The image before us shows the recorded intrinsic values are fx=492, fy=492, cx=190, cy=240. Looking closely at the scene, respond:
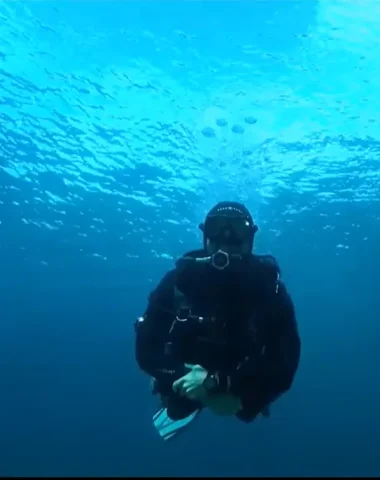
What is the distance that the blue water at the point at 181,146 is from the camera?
12.4 meters

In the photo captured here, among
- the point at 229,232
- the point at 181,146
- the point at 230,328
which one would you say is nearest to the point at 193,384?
the point at 230,328

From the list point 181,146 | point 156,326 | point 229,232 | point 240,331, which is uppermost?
point 181,146

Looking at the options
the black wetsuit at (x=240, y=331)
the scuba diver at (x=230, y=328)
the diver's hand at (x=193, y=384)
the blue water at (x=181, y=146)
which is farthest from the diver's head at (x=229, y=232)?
the blue water at (x=181, y=146)

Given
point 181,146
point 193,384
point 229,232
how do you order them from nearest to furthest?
1. point 193,384
2. point 229,232
3. point 181,146

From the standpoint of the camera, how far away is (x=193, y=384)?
3.72 meters

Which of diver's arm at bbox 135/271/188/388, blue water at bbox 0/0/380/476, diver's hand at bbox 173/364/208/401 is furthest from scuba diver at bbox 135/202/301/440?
blue water at bbox 0/0/380/476

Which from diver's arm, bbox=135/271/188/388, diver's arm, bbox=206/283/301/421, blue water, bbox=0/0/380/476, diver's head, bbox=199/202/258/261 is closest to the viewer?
diver's arm, bbox=206/283/301/421

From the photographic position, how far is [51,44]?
13.4 metres

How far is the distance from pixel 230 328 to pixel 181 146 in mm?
13961

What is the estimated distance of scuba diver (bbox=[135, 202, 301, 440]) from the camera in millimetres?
3713

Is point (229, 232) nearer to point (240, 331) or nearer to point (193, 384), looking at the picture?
point (240, 331)

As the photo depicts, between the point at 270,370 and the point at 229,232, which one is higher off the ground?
the point at 229,232

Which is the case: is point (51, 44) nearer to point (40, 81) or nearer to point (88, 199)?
point (40, 81)

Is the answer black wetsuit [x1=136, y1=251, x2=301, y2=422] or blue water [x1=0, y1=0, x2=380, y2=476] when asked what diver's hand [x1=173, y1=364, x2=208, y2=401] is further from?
blue water [x1=0, y1=0, x2=380, y2=476]
